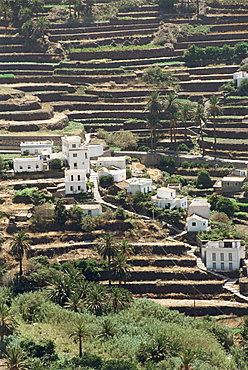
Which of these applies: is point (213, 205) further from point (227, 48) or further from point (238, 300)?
point (227, 48)

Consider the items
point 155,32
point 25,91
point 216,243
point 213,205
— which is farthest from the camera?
point 155,32

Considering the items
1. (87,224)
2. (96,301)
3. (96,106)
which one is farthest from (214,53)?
(96,301)

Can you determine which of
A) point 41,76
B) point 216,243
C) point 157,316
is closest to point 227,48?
point 41,76

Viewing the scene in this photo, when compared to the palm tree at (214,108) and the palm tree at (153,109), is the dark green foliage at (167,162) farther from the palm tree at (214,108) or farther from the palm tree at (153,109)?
the palm tree at (214,108)

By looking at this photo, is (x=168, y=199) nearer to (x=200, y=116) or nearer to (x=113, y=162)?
(x=113, y=162)

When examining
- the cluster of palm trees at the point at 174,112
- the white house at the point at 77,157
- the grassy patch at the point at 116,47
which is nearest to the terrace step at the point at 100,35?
the grassy patch at the point at 116,47

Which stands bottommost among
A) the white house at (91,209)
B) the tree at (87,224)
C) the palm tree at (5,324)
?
the palm tree at (5,324)

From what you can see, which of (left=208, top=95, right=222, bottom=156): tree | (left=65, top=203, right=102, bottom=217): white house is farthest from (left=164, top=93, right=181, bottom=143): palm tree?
(left=65, top=203, right=102, bottom=217): white house

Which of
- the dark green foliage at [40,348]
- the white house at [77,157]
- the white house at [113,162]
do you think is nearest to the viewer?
the dark green foliage at [40,348]
